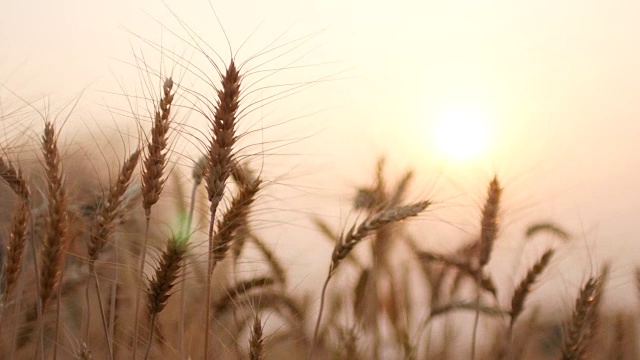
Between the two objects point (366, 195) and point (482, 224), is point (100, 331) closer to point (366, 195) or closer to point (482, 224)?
point (366, 195)

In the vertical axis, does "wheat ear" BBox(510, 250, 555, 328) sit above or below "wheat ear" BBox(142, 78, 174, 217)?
below

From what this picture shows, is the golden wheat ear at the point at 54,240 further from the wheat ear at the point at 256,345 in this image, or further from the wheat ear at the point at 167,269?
the wheat ear at the point at 256,345

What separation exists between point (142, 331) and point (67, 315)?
0.46 metres

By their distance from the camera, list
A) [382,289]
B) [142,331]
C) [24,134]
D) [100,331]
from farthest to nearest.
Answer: [382,289] → [100,331] → [142,331] → [24,134]

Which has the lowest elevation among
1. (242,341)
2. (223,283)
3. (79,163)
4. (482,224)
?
(242,341)

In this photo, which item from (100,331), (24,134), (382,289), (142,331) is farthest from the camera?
(382,289)

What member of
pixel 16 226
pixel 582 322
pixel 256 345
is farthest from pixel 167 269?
pixel 582 322

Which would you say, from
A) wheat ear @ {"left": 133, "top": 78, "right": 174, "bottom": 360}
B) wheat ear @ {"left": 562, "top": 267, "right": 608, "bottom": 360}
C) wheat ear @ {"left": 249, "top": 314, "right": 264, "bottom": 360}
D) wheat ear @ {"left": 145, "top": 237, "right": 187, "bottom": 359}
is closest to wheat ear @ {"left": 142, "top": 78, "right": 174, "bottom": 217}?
wheat ear @ {"left": 133, "top": 78, "right": 174, "bottom": 360}

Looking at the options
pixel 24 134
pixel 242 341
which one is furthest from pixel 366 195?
pixel 24 134

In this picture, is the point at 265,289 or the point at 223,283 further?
the point at 265,289

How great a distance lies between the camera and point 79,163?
8.33 feet

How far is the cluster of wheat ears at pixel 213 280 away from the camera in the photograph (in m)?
1.91

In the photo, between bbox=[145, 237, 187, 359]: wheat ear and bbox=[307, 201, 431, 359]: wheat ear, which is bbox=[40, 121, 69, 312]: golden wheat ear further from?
bbox=[307, 201, 431, 359]: wheat ear

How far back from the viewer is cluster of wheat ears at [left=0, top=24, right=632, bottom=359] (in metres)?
1.91
